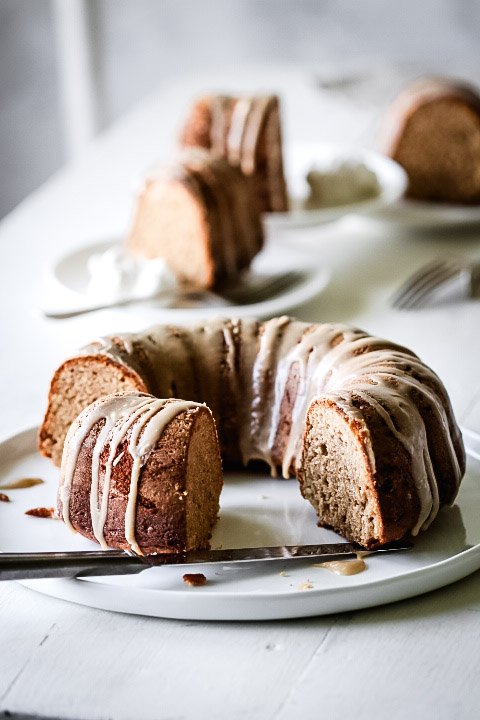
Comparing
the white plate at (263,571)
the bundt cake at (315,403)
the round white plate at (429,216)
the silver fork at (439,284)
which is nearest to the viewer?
the white plate at (263,571)

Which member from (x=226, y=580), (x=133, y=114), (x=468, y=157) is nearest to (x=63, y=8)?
(x=133, y=114)

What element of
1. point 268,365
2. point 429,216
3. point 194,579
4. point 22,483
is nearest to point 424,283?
point 429,216

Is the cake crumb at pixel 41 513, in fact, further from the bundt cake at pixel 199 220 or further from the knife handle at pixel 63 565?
the bundt cake at pixel 199 220

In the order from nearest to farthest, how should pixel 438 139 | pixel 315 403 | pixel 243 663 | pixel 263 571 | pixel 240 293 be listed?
pixel 243 663 → pixel 263 571 → pixel 315 403 → pixel 240 293 → pixel 438 139

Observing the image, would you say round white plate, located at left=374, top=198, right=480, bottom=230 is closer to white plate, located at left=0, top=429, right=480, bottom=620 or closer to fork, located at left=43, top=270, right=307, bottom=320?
fork, located at left=43, top=270, right=307, bottom=320

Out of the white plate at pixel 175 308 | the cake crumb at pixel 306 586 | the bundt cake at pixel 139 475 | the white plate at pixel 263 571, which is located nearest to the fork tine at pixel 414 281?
the white plate at pixel 175 308

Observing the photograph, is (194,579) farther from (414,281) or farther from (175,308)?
(414,281)

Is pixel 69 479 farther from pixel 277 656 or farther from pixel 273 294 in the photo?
pixel 273 294
